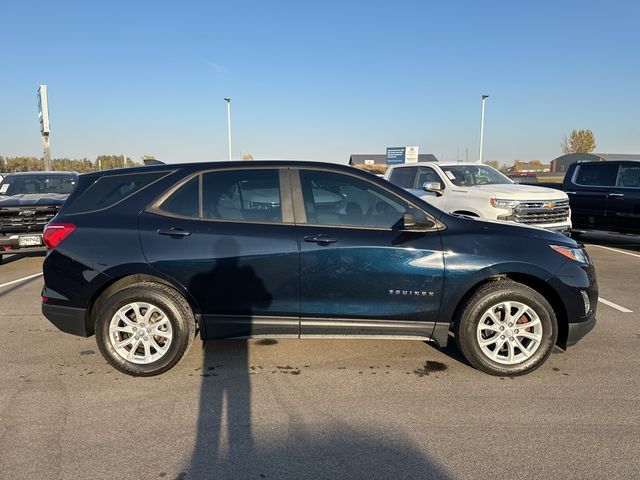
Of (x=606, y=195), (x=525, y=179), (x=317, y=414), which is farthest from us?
(x=525, y=179)

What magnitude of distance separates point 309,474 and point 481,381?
181 centimetres

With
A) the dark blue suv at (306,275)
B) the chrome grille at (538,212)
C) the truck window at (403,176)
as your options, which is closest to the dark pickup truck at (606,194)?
the chrome grille at (538,212)

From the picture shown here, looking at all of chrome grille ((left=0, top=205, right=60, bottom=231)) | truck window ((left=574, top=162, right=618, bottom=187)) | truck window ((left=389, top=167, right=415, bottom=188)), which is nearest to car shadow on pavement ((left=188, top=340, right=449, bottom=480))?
chrome grille ((left=0, top=205, right=60, bottom=231))

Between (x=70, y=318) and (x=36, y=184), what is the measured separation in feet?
24.8

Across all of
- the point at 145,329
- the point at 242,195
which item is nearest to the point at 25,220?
the point at 145,329

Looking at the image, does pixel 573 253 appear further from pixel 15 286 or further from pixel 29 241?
pixel 29 241

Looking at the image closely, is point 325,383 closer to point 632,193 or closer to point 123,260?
point 123,260

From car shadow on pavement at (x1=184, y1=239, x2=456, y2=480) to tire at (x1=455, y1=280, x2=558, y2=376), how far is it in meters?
Result: 1.21

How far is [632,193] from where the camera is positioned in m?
9.30

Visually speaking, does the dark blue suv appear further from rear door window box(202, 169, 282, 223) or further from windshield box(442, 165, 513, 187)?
windshield box(442, 165, 513, 187)

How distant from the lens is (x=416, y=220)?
3619 mm

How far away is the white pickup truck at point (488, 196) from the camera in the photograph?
7.80 m

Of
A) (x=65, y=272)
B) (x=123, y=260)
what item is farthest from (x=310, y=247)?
(x=65, y=272)

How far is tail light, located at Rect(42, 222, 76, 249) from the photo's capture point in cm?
376
